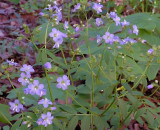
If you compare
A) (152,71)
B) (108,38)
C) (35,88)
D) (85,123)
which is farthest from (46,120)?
(152,71)

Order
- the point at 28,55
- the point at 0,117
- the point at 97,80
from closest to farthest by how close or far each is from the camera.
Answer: the point at 0,117 → the point at 97,80 → the point at 28,55

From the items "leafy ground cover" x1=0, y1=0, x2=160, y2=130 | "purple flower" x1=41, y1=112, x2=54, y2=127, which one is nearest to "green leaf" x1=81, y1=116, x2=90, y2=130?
"leafy ground cover" x1=0, y1=0, x2=160, y2=130

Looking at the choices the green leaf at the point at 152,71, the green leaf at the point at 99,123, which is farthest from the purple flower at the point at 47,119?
the green leaf at the point at 152,71

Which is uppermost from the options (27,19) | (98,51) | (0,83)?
(98,51)

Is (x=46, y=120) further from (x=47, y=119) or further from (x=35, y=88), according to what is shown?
(x=35, y=88)

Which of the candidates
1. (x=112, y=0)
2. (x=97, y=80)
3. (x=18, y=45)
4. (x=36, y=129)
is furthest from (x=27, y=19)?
(x=36, y=129)

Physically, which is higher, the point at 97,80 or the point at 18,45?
the point at 97,80

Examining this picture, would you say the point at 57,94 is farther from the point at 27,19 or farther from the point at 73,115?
the point at 27,19

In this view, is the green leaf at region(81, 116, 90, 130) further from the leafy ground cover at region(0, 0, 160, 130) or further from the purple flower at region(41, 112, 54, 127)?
the purple flower at region(41, 112, 54, 127)

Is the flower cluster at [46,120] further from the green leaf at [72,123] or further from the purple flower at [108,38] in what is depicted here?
the purple flower at [108,38]
